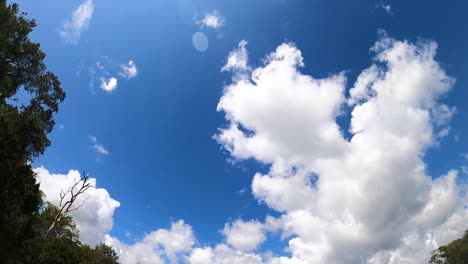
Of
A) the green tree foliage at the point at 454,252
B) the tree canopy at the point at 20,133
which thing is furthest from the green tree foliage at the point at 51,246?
the green tree foliage at the point at 454,252

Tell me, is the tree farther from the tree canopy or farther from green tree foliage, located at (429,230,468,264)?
green tree foliage, located at (429,230,468,264)

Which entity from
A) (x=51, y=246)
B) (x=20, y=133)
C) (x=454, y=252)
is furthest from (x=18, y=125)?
(x=454, y=252)

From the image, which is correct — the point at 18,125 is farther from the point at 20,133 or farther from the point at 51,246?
the point at 51,246

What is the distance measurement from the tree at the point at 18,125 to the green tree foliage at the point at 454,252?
306ft

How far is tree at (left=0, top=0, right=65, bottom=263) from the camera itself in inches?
1064

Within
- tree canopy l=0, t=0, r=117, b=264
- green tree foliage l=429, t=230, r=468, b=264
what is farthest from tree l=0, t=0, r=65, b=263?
green tree foliage l=429, t=230, r=468, b=264

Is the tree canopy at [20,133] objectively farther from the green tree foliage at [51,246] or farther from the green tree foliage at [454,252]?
the green tree foliage at [454,252]

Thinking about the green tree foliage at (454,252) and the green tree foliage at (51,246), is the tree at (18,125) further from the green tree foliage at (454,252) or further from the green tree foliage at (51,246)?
the green tree foliage at (454,252)

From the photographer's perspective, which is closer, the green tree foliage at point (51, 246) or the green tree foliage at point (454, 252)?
the green tree foliage at point (51, 246)

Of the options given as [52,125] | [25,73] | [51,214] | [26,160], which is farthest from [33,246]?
[51,214]

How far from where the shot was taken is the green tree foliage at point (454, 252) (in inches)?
3238

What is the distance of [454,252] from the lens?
278 ft

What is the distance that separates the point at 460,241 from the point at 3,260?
100304 mm

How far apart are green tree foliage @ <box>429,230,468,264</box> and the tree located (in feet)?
306
